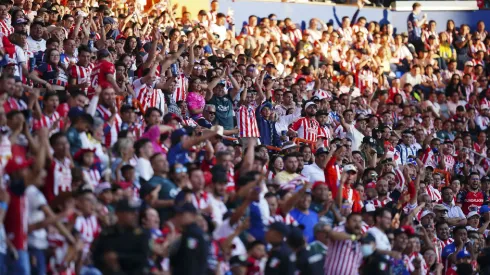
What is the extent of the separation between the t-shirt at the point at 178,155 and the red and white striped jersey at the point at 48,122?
4.72 ft

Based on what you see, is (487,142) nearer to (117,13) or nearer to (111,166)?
(117,13)

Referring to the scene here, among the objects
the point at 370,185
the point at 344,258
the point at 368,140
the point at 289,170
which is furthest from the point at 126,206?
the point at 368,140

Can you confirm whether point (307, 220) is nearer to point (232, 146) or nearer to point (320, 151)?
point (232, 146)

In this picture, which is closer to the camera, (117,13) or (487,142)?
(117,13)

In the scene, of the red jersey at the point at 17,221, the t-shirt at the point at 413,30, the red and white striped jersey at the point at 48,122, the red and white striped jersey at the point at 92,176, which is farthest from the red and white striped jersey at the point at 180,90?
the t-shirt at the point at 413,30

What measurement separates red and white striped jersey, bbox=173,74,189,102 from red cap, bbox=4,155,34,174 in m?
6.88

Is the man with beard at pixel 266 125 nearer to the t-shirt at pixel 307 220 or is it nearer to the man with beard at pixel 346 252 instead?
the t-shirt at pixel 307 220

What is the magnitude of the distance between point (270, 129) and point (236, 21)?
7.88 metres

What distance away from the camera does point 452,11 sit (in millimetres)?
30578

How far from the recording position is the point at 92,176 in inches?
499

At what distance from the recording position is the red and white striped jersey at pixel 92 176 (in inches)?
487

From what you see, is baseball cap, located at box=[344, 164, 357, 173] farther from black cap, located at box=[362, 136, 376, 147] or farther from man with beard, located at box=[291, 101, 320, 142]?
black cap, located at box=[362, 136, 376, 147]

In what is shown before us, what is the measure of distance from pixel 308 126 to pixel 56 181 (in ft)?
26.9

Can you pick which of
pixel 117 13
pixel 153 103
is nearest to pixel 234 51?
pixel 117 13
